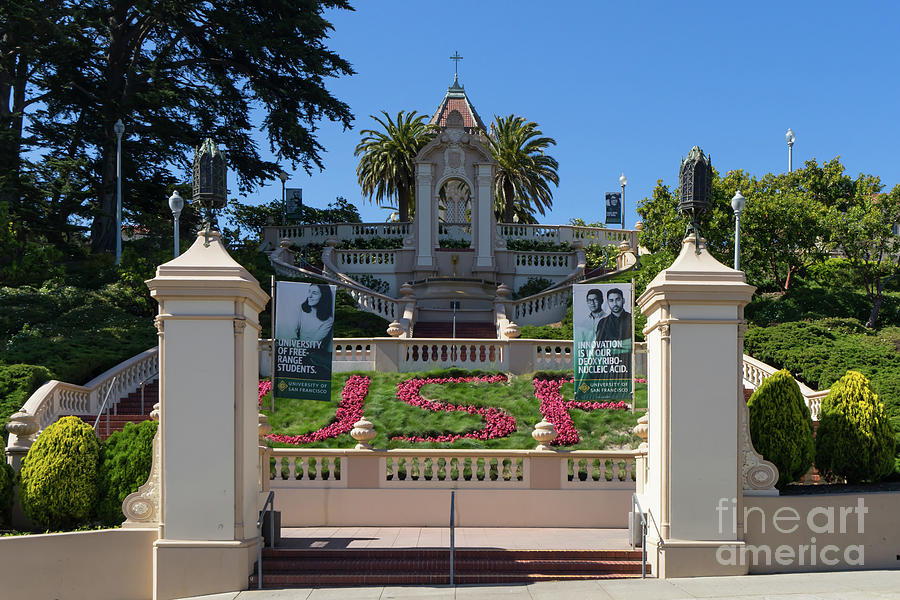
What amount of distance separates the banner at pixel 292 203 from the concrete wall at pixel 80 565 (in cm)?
3824

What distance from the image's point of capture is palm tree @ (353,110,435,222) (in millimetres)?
49875

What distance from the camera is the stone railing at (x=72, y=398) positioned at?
14.4 meters

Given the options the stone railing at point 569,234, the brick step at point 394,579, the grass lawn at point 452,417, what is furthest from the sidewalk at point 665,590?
the stone railing at point 569,234

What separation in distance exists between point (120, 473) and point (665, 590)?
788 cm

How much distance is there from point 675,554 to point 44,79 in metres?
37.2

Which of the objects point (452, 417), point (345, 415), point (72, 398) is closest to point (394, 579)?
point (452, 417)

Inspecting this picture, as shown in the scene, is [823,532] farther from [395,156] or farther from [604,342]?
[395,156]

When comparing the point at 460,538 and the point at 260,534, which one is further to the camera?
the point at 460,538

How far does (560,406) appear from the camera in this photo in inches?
885

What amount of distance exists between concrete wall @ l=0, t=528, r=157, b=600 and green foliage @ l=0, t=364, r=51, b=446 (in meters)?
6.49

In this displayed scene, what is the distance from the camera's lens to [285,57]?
43688 millimetres

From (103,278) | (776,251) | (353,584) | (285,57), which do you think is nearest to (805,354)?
(776,251)

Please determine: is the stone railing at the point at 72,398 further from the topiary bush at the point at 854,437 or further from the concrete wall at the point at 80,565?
the topiary bush at the point at 854,437

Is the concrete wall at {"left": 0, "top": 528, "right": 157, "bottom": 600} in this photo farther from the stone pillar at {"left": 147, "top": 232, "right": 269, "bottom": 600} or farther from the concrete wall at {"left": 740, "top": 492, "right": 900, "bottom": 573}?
the concrete wall at {"left": 740, "top": 492, "right": 900, "bottom": 573}
